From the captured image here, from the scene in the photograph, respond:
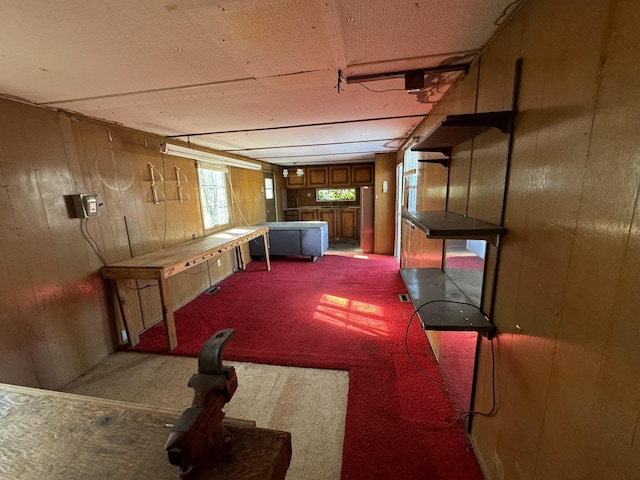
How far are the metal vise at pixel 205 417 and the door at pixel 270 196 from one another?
5.97 metres

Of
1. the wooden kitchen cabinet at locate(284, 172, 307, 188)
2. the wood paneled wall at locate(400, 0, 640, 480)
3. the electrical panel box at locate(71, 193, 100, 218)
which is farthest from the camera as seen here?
the wooden kitchen cabinet at locate(284, 172, 307, 188)

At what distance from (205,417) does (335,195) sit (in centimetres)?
729

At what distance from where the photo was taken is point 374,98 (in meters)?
2.02

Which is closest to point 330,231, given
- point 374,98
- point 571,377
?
point 374,98

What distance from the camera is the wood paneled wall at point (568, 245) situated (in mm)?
590

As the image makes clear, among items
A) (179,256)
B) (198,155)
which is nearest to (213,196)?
(198,155)

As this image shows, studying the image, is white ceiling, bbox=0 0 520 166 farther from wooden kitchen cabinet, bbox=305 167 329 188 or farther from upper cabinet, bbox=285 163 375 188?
wooden kitchen cabinet, bbox=305 167 329 188

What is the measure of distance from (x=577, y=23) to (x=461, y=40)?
2.00ft

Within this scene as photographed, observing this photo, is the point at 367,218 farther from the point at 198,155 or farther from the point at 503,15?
the point at 503,15

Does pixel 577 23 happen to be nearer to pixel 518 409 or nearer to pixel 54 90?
pixel 518 409

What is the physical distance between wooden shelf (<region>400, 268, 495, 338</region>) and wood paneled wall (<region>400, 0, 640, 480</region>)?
11 cm

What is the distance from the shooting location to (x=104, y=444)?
2.52ft

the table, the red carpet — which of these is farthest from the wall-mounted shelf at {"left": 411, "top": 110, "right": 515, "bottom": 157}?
the table

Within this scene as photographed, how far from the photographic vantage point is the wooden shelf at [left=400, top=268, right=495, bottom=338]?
124 centimetres
